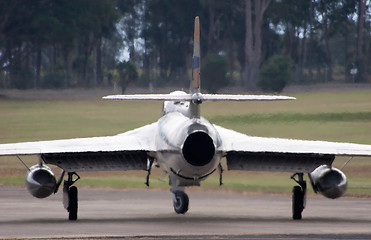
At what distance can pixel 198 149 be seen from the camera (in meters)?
19.6

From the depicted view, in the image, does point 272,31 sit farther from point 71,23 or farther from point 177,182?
point 177,182

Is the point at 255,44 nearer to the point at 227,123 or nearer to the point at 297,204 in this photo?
the point at 227,123

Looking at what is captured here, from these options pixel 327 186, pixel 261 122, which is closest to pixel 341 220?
pixel 327 186

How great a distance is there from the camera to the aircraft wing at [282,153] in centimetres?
2173

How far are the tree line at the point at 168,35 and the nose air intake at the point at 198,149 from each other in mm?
50674

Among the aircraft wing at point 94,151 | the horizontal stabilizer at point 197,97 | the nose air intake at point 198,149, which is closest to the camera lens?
the nose air intake at point 198,149

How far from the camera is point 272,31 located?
106812 mm

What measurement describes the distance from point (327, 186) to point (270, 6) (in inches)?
2908

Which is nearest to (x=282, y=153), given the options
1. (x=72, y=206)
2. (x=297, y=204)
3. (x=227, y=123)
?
(x=297, y=204)

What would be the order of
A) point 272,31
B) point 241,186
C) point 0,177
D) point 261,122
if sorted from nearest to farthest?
point 241,186 < point 0,177 < point 261,122 < point 272,31

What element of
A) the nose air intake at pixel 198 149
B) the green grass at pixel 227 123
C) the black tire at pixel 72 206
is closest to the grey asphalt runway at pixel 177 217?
the black tire at pixel 72 206

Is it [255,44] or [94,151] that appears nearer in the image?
[94,151]

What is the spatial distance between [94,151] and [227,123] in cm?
2654

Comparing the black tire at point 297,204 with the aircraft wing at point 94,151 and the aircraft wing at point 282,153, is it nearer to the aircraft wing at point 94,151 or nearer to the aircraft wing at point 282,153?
the aircraft wing at point 282,153
